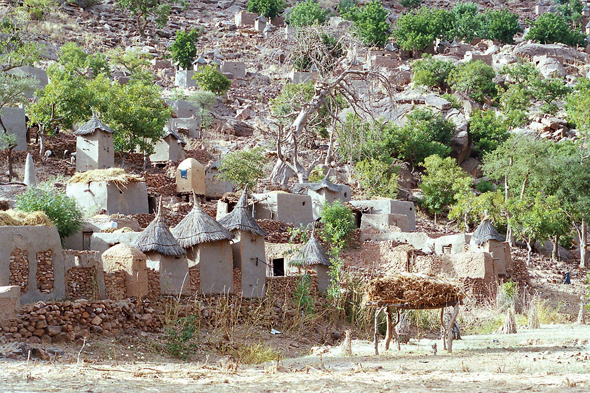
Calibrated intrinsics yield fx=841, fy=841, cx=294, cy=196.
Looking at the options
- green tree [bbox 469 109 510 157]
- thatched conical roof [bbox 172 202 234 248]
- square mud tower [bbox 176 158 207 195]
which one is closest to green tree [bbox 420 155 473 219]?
green tree [bbox 469 109 510 157]

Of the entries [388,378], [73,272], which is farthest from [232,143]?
[388,378]

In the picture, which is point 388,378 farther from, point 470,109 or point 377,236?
point 470,109

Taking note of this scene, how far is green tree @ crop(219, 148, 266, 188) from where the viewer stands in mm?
32750

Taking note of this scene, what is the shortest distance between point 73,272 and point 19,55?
2923cm

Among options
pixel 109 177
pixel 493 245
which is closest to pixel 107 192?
pixel 109 177

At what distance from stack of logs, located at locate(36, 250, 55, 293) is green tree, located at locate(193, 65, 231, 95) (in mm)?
36249

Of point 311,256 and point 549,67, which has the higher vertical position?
point 549,67

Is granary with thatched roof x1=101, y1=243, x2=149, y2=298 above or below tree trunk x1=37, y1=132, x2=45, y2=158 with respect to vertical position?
below

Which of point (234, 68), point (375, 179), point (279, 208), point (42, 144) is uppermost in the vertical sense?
point (234, 68)

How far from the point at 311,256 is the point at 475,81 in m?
37.5

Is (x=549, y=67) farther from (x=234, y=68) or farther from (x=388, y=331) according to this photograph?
(x=388, y=331)

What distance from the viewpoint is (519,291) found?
27141 millimetres

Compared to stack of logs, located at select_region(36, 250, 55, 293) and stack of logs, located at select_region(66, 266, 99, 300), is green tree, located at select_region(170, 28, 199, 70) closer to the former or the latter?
stack of logs, located at select_region(66, 266, 99, 300)

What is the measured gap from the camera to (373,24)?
221 ft
